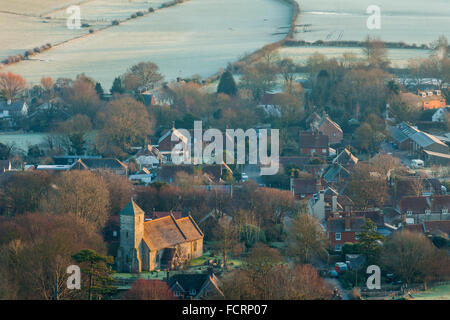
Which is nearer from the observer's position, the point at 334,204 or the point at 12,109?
the point at 334,204

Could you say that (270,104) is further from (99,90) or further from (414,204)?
(414,204)

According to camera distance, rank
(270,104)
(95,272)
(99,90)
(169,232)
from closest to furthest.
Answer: (95,272), (169,232), (270,104), (99,90)

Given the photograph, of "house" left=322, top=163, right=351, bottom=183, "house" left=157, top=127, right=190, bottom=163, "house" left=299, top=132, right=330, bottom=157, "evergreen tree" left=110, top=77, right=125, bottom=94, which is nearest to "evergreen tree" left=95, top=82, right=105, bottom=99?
"evergreen tree" left=110, top=77, right=125, bottom=94

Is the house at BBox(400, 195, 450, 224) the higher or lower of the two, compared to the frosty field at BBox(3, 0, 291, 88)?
lower

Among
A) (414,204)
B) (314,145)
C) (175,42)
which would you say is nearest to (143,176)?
(314,145)

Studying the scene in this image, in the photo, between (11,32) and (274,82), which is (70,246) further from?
(11,32)

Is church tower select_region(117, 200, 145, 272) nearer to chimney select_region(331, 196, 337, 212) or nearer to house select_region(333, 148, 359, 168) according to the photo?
chimney select_region(331, 196, 337, 212)
